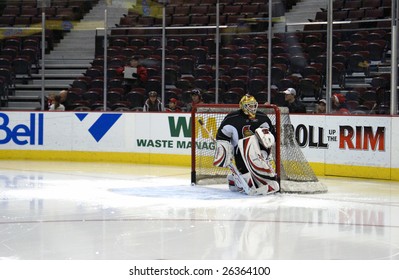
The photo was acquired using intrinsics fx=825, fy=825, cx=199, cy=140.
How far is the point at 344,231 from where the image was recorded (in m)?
6.36

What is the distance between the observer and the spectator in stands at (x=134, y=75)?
12.9 m

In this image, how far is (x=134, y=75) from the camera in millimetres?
12961

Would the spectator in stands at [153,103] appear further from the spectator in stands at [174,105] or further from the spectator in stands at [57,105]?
the spectator in stands at [57,105]

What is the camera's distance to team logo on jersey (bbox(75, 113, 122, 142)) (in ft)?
42.3

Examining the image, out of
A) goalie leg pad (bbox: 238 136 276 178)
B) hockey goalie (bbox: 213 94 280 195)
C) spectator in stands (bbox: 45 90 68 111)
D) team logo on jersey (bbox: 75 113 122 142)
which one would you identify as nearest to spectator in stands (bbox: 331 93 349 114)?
hockey goalie (bbox: 213 94 280 195)

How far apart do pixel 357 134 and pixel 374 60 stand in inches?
42.5

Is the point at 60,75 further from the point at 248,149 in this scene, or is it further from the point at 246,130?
the point at 248,149

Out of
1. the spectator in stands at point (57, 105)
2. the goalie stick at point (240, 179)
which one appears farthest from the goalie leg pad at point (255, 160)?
the spectator in stands at point (57, 105)

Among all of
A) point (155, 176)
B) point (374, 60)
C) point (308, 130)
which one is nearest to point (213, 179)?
point (155, 176)

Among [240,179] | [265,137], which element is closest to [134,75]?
[240,179]

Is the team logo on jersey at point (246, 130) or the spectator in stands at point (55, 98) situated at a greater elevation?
the spectator in stands at point (55, 98)

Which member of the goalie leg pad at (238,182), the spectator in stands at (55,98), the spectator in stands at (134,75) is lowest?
the goalie leg pad at (238,182)

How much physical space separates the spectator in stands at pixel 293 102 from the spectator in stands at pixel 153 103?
2126 millimetres

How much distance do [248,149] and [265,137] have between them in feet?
0.71
